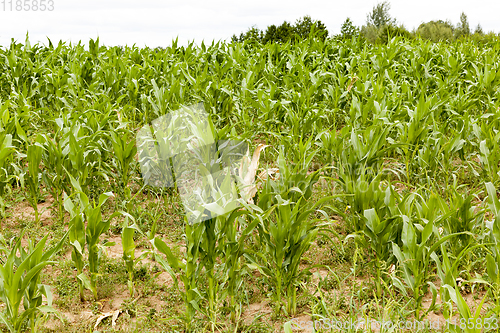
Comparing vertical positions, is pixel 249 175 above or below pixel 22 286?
above

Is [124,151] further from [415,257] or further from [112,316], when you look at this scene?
[415,257]

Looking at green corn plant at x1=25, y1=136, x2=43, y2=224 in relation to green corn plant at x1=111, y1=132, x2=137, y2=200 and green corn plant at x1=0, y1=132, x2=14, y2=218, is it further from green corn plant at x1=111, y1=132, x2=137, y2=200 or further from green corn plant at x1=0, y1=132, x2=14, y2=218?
green corn plant at x1=111, y1=132, x2=137, y2=200

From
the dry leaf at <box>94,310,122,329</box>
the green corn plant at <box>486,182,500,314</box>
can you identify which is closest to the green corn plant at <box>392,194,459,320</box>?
the green corn plant at <box>486,182,500,314</box>

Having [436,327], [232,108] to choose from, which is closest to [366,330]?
[436,327]

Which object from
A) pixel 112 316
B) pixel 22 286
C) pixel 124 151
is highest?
pixel 124 151

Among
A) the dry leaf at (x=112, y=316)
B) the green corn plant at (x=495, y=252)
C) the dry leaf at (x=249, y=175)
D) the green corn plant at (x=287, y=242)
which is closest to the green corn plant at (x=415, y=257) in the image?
the green corn plant at (x=495, y=252)

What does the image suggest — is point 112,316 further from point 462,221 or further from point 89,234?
point 462,221

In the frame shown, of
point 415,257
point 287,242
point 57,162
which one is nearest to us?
point 415,257

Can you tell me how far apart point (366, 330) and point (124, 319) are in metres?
1.44

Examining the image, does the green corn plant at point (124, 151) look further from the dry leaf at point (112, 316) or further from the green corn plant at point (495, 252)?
the green corn plant at point (495, 252)

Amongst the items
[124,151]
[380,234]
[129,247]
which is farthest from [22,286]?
[380,234]

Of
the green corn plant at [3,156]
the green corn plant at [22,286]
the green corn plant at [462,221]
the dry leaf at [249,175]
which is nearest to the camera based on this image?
the green corn plant at [22,286]

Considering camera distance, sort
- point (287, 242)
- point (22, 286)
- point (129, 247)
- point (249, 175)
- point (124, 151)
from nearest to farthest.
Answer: point (22, 286)
point (287, 242)
point (129, 247)
point (249, 175)
point (124, 151)

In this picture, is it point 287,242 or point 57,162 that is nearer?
point 287,242
